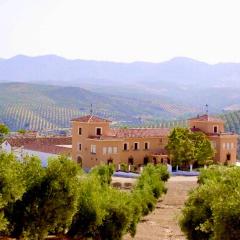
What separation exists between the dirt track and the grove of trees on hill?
384 cm

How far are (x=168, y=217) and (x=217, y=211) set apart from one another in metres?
29.5

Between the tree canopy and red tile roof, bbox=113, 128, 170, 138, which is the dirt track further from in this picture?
red tile roof, bbox=113, 128, 170, 138

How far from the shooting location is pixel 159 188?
56469mm

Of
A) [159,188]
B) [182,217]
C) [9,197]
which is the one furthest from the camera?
[159,188]

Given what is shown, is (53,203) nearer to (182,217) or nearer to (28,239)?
(28,239)

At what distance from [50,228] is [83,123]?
143ft

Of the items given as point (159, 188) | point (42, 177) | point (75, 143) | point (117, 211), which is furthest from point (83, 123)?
point (42, 177)

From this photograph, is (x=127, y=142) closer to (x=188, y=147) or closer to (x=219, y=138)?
(x=188, y=147)

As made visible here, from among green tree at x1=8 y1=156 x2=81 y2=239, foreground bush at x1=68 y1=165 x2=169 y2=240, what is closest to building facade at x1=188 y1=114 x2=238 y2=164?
foreground bush at x1=68 y1=165 x2=169 y2=240

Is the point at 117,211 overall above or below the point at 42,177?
below

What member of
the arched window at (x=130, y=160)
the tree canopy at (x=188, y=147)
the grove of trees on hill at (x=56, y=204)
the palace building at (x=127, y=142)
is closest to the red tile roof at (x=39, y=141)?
the palace building at (x=127, y=142)

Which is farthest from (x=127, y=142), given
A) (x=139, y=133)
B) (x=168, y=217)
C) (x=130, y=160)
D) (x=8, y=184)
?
(x=8, y=184)

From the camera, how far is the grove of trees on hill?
2995 centimetres

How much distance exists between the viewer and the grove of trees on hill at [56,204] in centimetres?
2995
